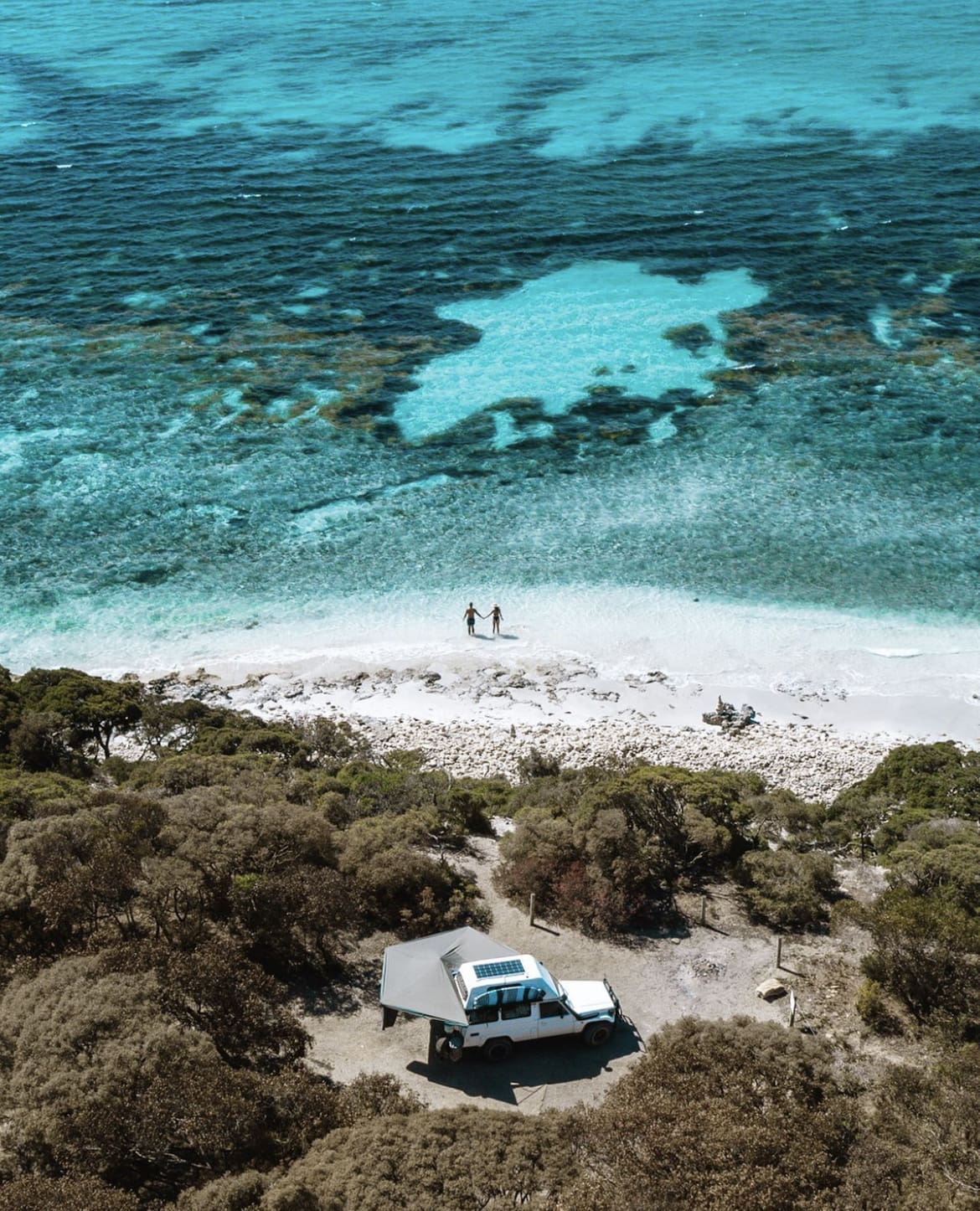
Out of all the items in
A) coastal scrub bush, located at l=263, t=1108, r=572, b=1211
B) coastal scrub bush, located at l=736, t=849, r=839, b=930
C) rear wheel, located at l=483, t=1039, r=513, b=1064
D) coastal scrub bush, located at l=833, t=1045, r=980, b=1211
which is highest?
coastal scrub bush, located at l=263, t=1108, r=572, b=1211

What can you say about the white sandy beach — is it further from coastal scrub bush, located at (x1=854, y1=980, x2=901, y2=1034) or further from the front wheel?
the front wheel

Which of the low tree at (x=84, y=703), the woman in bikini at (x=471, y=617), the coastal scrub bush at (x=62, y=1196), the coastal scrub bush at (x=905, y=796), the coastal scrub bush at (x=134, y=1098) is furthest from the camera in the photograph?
the woman in bikini at (x=471, y=617)

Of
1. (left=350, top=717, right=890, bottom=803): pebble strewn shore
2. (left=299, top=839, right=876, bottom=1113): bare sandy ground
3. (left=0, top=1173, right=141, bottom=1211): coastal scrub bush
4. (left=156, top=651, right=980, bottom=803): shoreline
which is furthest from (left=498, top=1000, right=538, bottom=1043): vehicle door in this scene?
(left=350, top=717, right=890, bottom=803): pebble strewn shore

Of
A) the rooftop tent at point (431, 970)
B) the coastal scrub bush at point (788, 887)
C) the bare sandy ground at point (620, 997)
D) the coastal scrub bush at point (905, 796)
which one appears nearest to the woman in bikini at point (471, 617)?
the coastal scrub bush at point (905, 796)

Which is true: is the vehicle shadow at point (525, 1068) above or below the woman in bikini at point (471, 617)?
above

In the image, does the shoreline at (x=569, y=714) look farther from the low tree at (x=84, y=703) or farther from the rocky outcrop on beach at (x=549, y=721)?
the low tree at (x=84, y=703)

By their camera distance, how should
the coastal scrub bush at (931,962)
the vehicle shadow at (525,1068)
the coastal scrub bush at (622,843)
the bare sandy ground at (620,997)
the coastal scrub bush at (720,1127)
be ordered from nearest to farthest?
the coastal scrub bush at (720,1127) < the vehicle shadow at (525,1068) < the bare sandy ground at (620,997) < the coastal scrub bush at (931,962) < the coastal scrub bush at (622,843)
